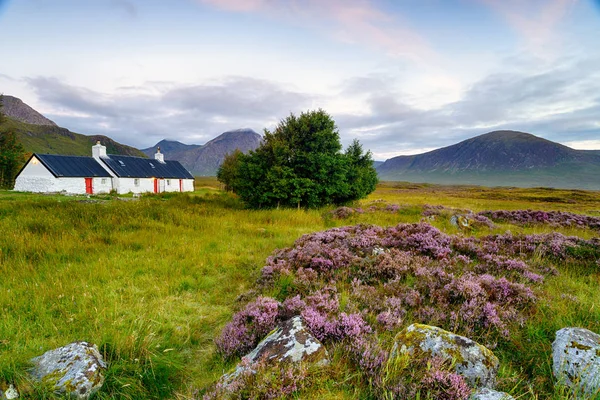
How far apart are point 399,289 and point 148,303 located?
16.6 ft

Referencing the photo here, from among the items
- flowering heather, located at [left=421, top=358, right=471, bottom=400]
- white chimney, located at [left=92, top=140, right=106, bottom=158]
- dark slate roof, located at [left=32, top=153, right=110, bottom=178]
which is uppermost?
white chimney, located at [left=92, top=140, right=106, bottom=158]

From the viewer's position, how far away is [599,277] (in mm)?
6027

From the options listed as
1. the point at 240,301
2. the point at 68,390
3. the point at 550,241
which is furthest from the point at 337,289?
the point at 550,241

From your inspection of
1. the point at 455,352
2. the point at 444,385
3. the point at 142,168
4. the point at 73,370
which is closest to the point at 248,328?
the point at 73,370

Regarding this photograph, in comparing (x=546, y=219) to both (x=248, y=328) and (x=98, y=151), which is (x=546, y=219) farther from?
(x=98, y=151)

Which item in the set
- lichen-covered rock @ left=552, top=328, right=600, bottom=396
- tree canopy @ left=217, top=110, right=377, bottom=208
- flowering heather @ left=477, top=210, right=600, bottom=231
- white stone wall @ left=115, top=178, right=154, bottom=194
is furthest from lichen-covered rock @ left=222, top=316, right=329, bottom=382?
white stone wall @ left=115, top=178, right=154, bottom=194

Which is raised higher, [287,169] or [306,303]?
[287,169]

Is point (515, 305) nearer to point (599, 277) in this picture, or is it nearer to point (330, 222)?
point (599, 277)

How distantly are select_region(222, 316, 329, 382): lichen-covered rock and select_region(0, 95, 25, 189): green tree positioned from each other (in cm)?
7805

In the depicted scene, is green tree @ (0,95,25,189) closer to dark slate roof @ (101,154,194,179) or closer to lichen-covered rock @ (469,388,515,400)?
dark slate roof @ (101,154,194,179)

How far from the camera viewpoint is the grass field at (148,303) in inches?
122

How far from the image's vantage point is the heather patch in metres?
3.67

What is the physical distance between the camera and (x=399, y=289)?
16.9 feet

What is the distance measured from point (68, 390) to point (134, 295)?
9.94 feet
